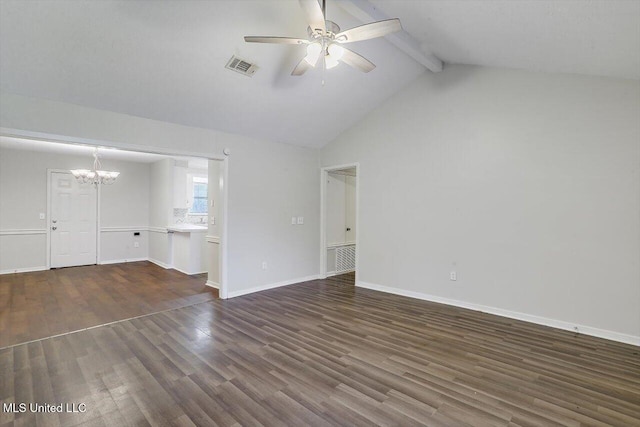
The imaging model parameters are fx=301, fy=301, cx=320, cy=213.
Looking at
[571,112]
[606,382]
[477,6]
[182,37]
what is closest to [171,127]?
[182,37]

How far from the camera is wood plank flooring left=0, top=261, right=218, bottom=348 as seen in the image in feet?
11.6

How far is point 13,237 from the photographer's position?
6207 mm

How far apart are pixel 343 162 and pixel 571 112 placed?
10.7 feet

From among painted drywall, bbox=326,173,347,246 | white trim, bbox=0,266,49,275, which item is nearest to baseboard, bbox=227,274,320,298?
painted drywall, bbox=326,173,347,246

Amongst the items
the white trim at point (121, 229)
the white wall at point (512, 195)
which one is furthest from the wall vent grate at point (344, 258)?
the white trim at point (121, 229)

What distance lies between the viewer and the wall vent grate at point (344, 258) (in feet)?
20.5

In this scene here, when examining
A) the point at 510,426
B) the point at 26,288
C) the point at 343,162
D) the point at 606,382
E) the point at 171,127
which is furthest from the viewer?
the point at 343,162

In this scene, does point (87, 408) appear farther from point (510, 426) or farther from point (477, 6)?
point (477, 6)

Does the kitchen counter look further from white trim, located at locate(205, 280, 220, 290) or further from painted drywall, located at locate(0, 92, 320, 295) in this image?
painted drywall, located at locate(0, 92, 320, 295)

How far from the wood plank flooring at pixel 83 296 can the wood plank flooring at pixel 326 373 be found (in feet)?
1.45

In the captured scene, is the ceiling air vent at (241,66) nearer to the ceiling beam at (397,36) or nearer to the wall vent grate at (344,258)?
the ceiling beam at (397,36)

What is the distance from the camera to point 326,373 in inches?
98.1

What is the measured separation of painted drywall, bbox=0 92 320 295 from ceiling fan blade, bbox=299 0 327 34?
263 centimetres

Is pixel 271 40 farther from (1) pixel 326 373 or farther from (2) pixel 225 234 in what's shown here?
(2) pixel 225 234
